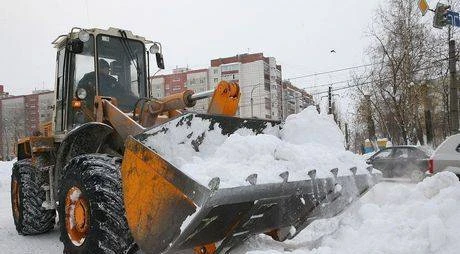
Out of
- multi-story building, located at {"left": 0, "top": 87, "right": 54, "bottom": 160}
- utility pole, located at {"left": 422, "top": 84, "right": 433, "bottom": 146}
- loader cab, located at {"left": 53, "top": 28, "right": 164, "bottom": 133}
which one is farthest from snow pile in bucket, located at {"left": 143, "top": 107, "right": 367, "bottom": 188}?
multi-story building, located at {"left": 0, "top": 87, "right": 54, "bottom": 160}

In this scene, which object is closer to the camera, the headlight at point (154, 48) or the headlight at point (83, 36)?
the headlight at point (83, 36)

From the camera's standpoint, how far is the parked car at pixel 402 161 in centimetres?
1524

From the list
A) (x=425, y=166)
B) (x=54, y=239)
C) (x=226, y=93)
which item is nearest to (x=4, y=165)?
(x=54, y=239)

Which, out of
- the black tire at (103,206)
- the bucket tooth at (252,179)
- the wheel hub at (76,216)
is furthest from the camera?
the wheel hub at (76,216)

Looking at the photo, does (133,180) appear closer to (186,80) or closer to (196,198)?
(196,198)

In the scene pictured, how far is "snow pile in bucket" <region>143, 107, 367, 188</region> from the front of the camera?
3.54m

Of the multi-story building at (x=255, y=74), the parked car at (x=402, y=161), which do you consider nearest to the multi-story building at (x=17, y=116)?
the multi-story building at (x=255, y=74)

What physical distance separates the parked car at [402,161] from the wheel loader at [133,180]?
11.6 meters

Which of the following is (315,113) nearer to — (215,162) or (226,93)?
(226,93)

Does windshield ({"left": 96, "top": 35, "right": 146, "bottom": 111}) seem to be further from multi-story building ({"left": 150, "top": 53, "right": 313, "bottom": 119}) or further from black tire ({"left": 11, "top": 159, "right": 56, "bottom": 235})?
multi-story building ({"left": 150, "top": 53, "right": 313, "bottom": 119})

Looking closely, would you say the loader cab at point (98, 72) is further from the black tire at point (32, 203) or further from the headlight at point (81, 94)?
the black tire at point (32, 203)

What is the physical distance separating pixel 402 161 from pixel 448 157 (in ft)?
28.1

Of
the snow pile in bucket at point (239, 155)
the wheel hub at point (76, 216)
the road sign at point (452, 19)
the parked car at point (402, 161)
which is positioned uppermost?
the road sign at point (452, 19)

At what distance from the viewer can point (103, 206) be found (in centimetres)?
395
